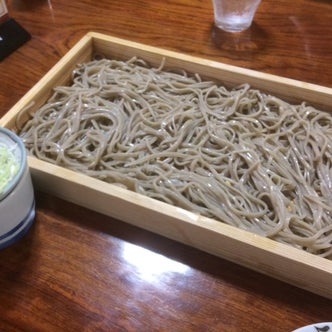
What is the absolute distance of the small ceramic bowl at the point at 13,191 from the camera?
0.80m

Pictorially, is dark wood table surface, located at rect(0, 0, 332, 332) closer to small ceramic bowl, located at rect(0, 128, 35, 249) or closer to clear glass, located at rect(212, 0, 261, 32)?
small ceramic bowl, located at rect(0, 128, 35, 249)

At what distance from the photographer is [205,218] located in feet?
2.78

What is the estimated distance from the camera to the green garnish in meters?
0.81

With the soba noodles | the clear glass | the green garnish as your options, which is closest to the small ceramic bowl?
the green garnish

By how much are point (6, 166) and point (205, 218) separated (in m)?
0.41

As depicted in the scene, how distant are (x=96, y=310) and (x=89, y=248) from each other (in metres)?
0.14

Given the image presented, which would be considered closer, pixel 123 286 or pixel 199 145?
pixel 123 286

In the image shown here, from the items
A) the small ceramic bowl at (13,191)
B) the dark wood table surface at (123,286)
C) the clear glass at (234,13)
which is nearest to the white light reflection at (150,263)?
the dark wood table surface at (123,286)

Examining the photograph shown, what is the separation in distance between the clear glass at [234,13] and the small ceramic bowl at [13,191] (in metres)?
0.91

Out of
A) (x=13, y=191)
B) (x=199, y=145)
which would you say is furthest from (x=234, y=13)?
(x=13, y=191)

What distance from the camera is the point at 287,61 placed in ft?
4.44

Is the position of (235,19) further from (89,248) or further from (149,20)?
(89,248)

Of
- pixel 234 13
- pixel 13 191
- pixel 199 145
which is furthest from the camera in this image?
pixel 234 13

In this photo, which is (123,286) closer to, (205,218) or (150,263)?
(150,263)
